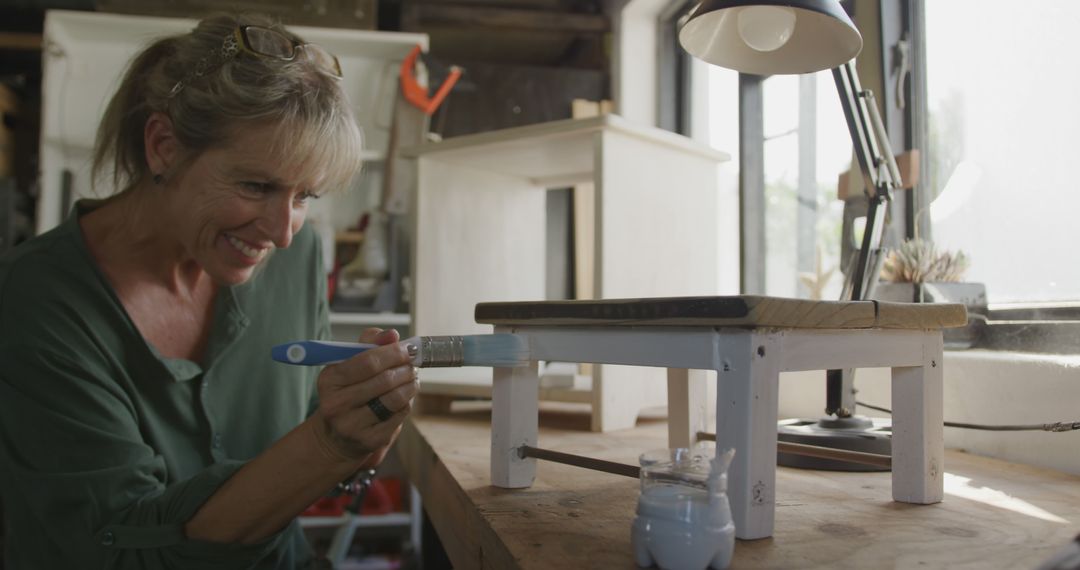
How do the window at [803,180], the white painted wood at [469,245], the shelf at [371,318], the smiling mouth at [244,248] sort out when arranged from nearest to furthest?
the smiling mouth at [244,248], the white painted wood at [469,245], the window at [803,180], the shelf at [371,318]

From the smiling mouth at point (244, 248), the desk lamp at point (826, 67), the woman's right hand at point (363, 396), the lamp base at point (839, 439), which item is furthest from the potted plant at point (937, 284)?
the smiling mouth at point (244, 248)

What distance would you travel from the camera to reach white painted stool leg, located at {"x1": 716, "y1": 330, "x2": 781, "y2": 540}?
23.1 inches

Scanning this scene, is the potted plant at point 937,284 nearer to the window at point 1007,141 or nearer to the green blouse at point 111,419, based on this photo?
the window at point 1007,141

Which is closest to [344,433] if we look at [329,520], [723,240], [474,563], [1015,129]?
[474,563]

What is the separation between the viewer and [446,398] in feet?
4.85

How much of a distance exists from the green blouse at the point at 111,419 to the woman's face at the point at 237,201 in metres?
0.12

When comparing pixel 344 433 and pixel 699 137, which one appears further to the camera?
pixel 699 137

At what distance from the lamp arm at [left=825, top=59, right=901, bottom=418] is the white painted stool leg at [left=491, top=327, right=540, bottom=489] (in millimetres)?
395

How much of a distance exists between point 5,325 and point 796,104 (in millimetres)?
1486

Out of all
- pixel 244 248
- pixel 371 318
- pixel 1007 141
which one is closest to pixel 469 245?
pixel 244 248

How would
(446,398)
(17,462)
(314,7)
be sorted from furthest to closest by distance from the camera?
(314,7), (446,398), (17,462)

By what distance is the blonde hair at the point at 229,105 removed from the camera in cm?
95

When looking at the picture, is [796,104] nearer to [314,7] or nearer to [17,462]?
[17,462]

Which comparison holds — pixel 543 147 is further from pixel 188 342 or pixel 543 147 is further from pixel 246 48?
pixel 188 342
